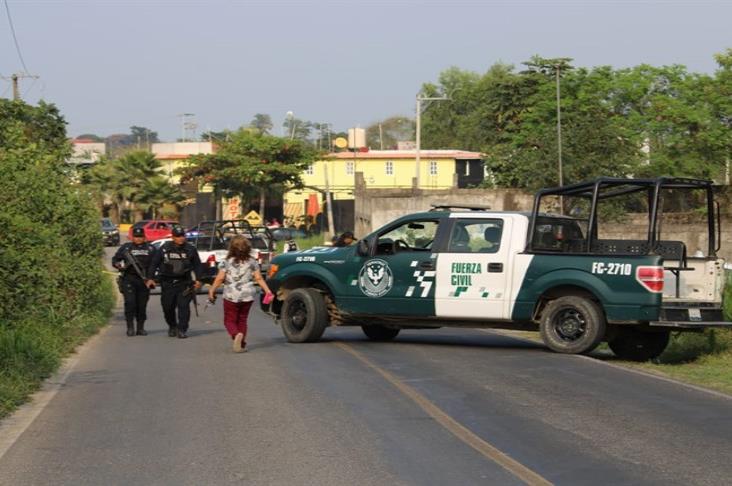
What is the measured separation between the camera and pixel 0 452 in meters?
9.26

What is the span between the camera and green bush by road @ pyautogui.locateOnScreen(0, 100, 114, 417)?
14.2 m

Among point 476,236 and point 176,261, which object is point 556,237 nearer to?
point 476,236

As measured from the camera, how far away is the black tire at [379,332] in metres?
19.2

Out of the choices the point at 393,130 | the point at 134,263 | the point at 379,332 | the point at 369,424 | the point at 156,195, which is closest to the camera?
the point at 369,424

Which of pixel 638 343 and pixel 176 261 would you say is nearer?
pixel 638 343

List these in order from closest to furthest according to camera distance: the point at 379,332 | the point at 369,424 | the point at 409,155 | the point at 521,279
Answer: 1. the point at 369,424
2. the point at 521,279
3. the point at 379,332
4. the point at 409,155

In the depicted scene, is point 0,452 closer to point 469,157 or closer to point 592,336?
point 592,336

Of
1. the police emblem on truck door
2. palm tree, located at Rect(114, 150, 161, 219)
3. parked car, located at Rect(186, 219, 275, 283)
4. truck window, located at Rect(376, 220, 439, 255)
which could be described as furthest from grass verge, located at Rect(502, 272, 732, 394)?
palm tree, located at Rect(114, 150, 161, 219)

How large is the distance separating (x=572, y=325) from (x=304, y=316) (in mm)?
4164

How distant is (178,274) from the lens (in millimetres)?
19375

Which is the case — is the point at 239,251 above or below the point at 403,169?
below

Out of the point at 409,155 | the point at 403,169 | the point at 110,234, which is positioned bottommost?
the point at 110,234

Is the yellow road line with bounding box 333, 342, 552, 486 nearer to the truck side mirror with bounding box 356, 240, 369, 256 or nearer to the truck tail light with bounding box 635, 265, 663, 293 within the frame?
the truck tail light with bounding box 635, 265, 663, 293

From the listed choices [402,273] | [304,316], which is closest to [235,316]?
[304,316]
